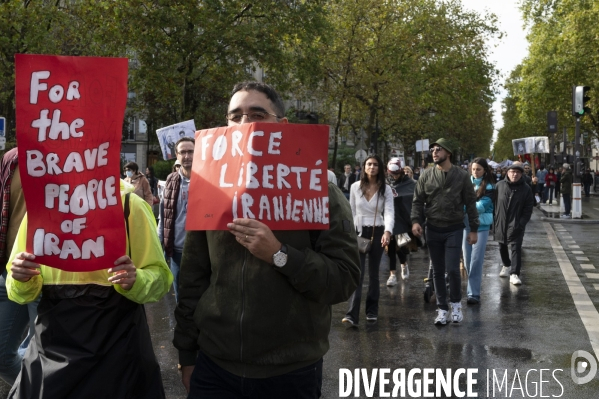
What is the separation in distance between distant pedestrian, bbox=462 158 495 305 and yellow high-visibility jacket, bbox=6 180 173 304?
20.9ft

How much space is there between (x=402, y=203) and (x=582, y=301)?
2.69 m

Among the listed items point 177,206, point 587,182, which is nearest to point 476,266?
point 177,206

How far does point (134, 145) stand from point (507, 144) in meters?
52.0

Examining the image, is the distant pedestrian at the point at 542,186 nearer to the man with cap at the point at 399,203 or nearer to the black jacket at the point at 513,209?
the black jacket at the point at 513,209

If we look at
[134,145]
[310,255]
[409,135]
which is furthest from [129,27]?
[134,145]

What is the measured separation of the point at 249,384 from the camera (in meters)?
2.99

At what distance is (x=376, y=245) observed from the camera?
29.3 feet

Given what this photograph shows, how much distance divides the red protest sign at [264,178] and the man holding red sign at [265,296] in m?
0.01

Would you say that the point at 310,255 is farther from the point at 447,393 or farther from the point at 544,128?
the point at 544,128

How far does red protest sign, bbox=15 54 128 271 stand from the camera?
10.1ft

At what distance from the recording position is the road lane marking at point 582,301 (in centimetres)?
809

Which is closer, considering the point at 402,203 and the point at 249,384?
the point at 249,384

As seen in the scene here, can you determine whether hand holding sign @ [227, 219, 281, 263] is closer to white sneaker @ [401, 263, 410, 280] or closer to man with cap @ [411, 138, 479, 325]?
man with cap @ [411, 138, 479, 325]

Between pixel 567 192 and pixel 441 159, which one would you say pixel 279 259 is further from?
pixel 567 192
